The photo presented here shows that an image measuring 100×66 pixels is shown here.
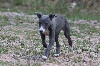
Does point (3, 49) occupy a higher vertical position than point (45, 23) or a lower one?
lower

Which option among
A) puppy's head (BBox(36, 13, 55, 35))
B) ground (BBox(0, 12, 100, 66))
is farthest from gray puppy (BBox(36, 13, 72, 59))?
ground (BBox(0, 12, 100, 66))

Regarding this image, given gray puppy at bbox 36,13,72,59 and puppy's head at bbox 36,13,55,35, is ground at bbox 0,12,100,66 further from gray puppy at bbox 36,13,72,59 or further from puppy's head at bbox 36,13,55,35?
puppy's head at bbox 36,13,55,35

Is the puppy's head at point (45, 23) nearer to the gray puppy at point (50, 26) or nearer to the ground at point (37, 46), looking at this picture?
the gray puppy at point (50, 26)

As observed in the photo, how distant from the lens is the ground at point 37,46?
10287 mm

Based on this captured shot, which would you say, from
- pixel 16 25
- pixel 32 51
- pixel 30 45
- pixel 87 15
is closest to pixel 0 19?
pixel 16 25

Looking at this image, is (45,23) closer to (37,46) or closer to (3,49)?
(3,49)

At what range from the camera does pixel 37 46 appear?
1276 centimetres

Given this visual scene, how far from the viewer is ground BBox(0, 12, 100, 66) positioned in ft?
33.7

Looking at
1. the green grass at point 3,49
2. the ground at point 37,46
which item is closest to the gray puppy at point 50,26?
the ground at point 37,46

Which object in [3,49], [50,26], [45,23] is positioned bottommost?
[3,49]

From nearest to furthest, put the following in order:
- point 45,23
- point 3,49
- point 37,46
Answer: point 45,23 < point 3,49 < point 37,46

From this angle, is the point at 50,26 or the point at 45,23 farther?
the point at 50,26

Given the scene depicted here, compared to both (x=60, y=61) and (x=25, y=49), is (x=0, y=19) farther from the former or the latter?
(x=60, y=61)

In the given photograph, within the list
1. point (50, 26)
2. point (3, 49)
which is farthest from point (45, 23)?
point (3, 49)
